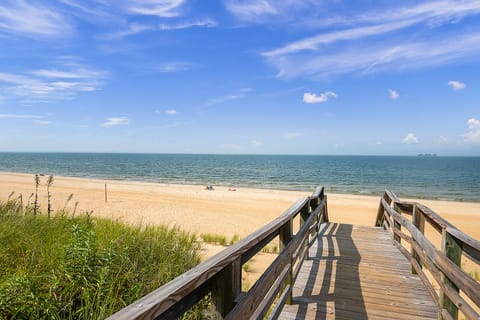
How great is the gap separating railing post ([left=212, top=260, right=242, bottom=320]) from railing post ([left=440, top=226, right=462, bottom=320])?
2368 mm

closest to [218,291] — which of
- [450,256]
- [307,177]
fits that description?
[450,256]

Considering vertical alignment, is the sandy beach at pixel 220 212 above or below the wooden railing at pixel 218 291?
below

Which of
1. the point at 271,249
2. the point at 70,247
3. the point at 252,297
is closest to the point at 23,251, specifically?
the point at 70,247

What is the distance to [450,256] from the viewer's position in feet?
9.50

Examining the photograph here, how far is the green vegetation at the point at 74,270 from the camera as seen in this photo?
248 centimetres

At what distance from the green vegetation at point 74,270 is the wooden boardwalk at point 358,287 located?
1.65 metres

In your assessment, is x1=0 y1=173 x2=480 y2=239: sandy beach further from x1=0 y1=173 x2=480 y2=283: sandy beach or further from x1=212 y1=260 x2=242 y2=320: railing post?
x1=212 y1=260 x2=242 y2=320: railing post

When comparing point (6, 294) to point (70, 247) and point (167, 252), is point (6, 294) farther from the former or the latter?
point (167, 252)

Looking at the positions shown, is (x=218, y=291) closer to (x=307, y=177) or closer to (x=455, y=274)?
(x=455, y=274)

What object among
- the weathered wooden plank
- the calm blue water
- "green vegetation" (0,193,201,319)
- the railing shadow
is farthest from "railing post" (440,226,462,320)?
the calm blue water

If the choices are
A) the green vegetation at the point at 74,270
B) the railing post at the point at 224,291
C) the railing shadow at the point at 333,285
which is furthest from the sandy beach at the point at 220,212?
the railing post at the point at 224,291

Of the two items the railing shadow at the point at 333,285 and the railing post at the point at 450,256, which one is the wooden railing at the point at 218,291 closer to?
the railing shadow at the point at 333,285

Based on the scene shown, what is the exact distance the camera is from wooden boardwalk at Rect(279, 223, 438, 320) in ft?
11.8

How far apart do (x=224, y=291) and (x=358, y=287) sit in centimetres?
343
